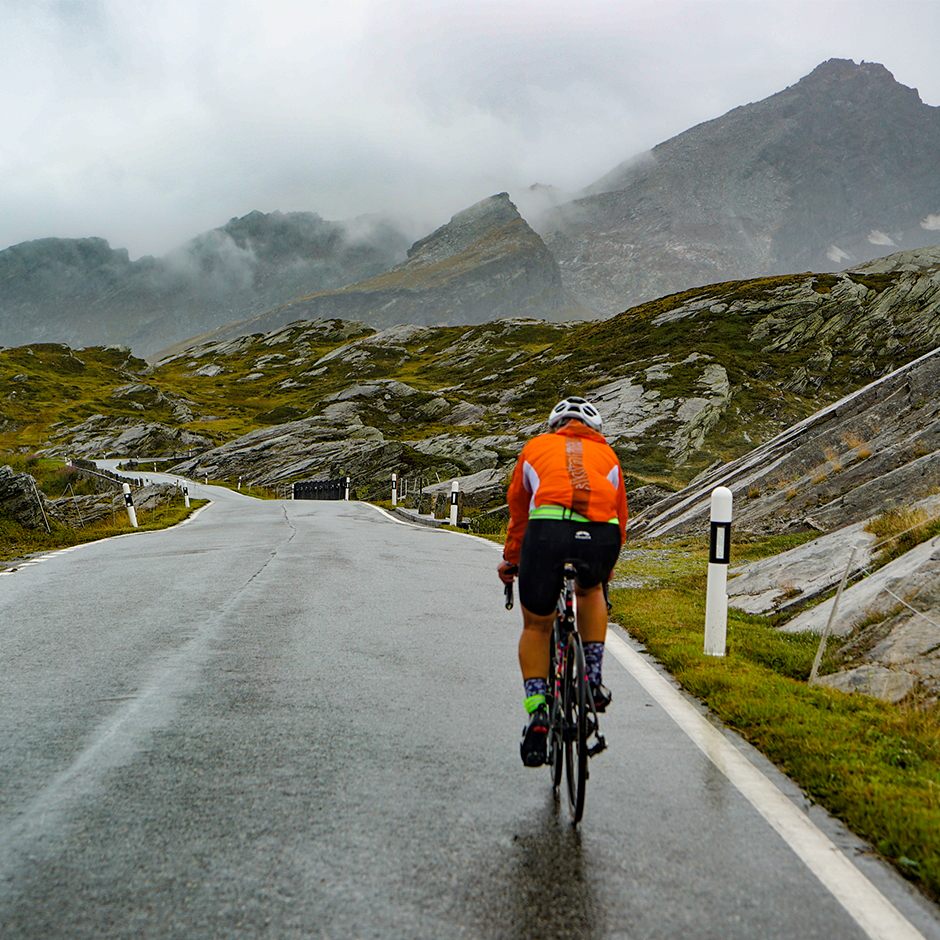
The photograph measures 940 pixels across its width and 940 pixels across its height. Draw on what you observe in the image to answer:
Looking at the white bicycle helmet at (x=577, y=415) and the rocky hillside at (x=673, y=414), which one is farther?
the rocky hillside at (x=673, y=414)

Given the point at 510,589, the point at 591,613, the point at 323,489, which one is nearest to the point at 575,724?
the point at 591,613

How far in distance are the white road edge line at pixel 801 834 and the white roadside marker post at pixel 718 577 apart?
1.03 m

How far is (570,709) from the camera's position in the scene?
353 centimetres

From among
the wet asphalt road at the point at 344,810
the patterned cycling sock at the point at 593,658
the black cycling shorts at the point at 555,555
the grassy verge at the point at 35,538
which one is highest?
the black cycling shorts at the point at 555,555

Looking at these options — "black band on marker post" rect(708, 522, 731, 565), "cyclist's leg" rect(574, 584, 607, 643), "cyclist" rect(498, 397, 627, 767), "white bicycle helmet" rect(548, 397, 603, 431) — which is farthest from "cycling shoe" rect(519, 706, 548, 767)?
"black band on marker post" rect(708, 522, 731, 565)

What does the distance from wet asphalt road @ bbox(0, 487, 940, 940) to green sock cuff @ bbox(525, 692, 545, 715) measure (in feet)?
1.33

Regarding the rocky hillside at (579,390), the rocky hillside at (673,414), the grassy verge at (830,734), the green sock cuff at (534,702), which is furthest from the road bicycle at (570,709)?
the rocky hillside at (579,390)

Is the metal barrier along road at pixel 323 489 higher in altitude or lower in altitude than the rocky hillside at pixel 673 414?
lower

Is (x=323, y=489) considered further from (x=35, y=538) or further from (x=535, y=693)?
(x=535, y=693)

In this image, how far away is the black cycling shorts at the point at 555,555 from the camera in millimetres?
3584

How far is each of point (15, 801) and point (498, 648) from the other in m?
3.97

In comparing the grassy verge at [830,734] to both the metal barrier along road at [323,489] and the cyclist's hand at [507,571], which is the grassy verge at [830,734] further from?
the metal barrier along road at [323,489]

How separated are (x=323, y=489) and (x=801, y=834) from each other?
143 feet

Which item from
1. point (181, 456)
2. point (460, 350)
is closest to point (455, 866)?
point (181, 456)
